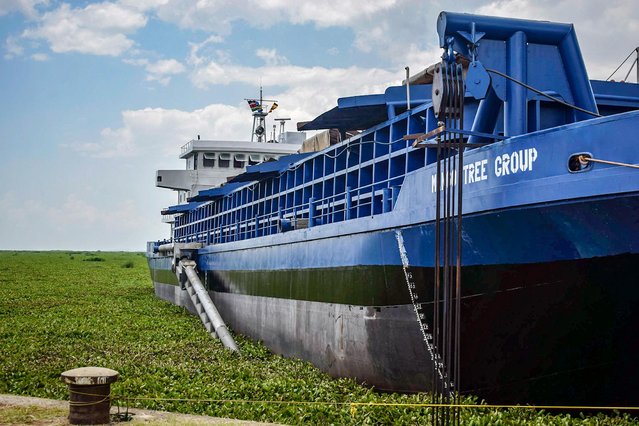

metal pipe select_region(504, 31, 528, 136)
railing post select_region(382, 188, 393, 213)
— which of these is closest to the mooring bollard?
railing post select_region(382, 188, 393, 213)

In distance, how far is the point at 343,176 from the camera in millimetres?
15492

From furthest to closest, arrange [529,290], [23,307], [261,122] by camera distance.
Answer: [261,122] → [23,307] → [529,290]

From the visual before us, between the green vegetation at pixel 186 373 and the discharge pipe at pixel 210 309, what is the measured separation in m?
0.26

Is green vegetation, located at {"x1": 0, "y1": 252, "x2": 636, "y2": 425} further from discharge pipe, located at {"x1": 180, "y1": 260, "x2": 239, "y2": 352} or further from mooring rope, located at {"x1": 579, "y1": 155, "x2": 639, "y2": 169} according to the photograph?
mooring rope, located at {"x1": 579, "y1": 155, "x2": 639, "y2": 169}

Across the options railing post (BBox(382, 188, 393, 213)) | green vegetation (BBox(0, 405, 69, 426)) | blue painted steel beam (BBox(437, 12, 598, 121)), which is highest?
blue painted steel beam (BBox(437, 12, 598, 121))

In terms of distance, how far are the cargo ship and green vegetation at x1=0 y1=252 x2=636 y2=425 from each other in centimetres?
59

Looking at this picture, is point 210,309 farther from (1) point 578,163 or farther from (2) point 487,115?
(1) point 578,163

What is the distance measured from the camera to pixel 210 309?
20.6 metres

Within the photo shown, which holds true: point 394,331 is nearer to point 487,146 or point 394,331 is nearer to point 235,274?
point 487,146

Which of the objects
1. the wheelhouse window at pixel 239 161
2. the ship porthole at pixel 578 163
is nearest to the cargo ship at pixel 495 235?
the ship porthole at pixel 578 163

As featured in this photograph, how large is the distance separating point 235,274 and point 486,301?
12.6 metres

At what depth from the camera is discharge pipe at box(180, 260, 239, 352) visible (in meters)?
18.1

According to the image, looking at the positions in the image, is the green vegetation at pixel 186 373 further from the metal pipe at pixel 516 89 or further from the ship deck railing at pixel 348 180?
the metal pipe at pixel 516 89

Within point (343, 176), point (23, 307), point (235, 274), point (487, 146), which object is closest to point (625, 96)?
point (487, 146)
